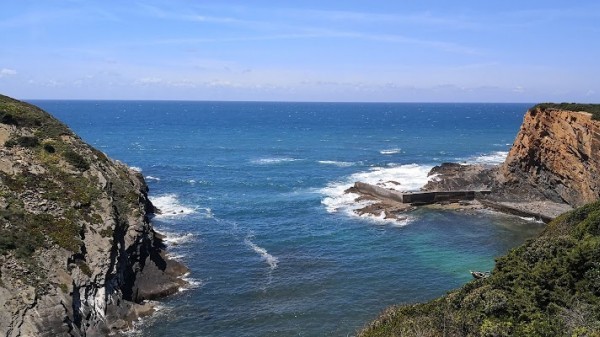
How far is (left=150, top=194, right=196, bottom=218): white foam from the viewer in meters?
64.6

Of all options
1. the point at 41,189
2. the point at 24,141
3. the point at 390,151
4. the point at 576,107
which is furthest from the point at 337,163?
the point at 41,189

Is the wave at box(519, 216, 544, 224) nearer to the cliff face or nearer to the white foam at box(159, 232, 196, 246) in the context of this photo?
the cliff face

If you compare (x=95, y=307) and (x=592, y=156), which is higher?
(x=592, y=156)

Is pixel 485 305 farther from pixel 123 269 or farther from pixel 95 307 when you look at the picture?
pixel 123 269

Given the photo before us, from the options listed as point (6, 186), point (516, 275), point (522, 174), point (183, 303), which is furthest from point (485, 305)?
point (522, 174)

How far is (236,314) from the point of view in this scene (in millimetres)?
37719

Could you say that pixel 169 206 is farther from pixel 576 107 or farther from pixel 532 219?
pixel 576 107

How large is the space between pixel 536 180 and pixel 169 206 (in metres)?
47.6

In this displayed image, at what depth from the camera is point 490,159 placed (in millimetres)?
105000

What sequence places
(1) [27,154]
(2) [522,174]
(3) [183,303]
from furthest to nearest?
(2) [522,174]
(1) [27,154]
(3) [183,303]

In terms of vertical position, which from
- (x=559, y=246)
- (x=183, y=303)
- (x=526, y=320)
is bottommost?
(x=183, y=303)

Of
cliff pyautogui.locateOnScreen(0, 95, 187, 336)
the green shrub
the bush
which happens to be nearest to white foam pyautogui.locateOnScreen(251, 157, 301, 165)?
cliff pyautogui.locateOnScreen(0, 95, 187, 336)

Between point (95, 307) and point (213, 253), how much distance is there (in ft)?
50.1

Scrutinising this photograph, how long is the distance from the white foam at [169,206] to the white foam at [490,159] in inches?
2268
